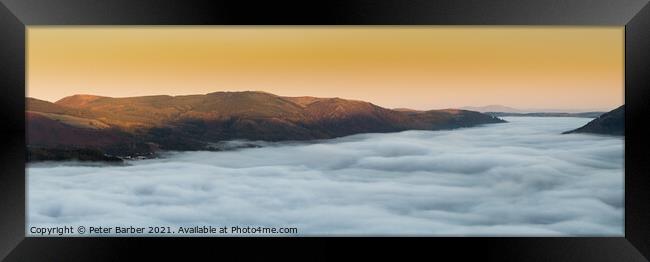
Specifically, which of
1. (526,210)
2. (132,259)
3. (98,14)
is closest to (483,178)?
(526,210)

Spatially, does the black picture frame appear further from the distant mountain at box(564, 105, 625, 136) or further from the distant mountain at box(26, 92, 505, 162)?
the distant mountain at box(26, 92, 505, 162)

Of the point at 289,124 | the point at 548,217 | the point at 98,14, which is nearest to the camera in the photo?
the point at 98,14

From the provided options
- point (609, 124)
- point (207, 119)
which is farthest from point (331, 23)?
point (609, 124)

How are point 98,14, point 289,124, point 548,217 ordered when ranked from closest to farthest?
point 98,14 < point 548,217 < point 289,124

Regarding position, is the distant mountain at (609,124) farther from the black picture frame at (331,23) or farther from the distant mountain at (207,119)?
the distant mountain at (207,119)

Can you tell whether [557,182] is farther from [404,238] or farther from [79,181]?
[79,181]

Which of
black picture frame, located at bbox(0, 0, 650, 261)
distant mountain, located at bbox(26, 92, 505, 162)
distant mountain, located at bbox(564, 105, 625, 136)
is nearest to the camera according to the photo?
black picture frame, located at bbox(0, 0, 650, 261)

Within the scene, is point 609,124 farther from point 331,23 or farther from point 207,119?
point 207,119

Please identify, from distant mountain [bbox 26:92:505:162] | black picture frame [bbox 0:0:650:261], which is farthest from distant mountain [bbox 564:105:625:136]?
distant mountain [bbox 26:92:505:162]
